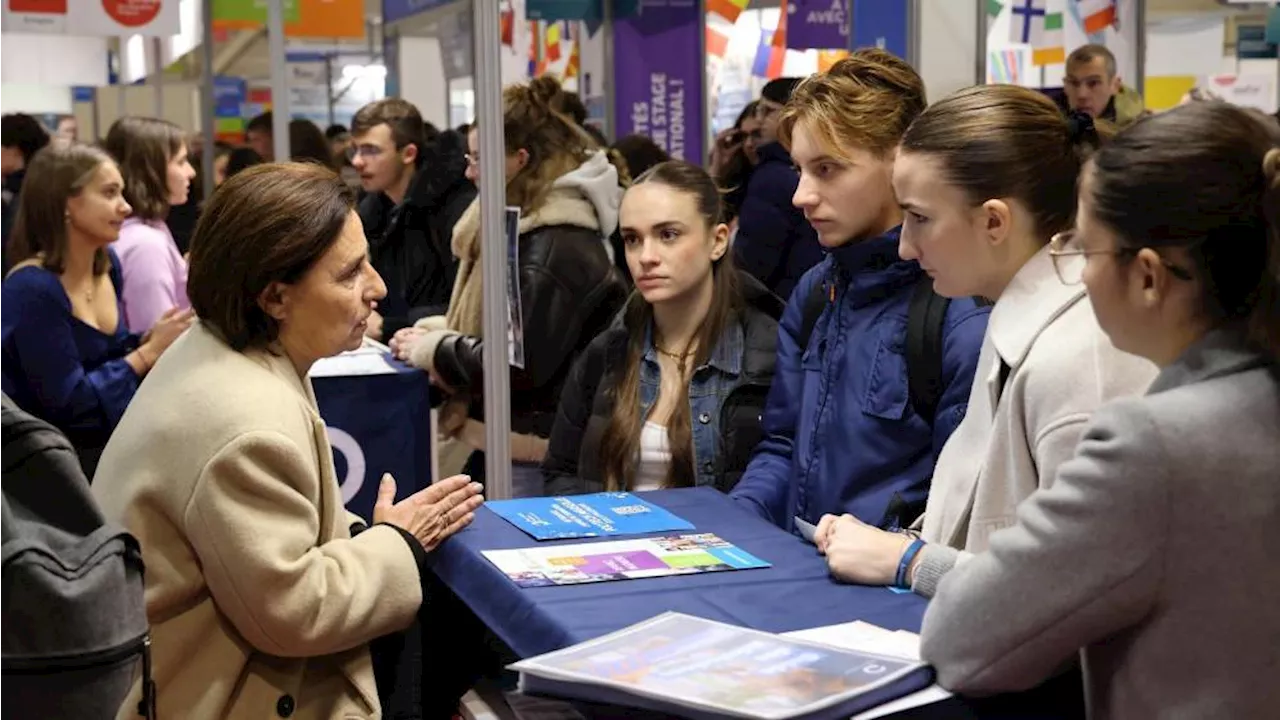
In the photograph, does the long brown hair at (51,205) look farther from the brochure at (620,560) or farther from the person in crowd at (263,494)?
the brochure at (620,560)

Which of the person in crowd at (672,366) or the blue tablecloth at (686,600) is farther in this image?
the person in crowd at (672,366)

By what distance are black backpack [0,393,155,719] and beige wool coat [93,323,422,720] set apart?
29.7 inches

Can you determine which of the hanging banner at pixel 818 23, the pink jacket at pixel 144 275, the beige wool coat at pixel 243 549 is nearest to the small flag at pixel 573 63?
the hanging banner at pixel 818 23

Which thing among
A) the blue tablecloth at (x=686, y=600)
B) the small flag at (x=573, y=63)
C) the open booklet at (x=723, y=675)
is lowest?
the blue tablecloth at (x=686, y=600)

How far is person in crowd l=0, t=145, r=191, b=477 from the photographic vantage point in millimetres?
4508

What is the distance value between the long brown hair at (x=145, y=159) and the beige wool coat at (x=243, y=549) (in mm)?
3597

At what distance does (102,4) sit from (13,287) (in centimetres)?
187

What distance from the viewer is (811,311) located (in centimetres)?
283

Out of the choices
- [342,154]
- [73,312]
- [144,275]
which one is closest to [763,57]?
[342,154]

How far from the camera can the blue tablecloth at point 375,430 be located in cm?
400

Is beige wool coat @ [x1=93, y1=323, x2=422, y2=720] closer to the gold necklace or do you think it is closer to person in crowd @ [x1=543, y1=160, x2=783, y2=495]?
person in crowd @ [x1=543, y1=160, x2=783, y2=495]

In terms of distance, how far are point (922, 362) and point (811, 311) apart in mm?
398

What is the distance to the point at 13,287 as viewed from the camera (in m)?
4.58

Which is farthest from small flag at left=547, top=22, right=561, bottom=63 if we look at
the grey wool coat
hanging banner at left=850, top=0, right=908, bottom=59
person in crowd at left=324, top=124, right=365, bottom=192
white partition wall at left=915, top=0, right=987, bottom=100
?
the grey wool coat
